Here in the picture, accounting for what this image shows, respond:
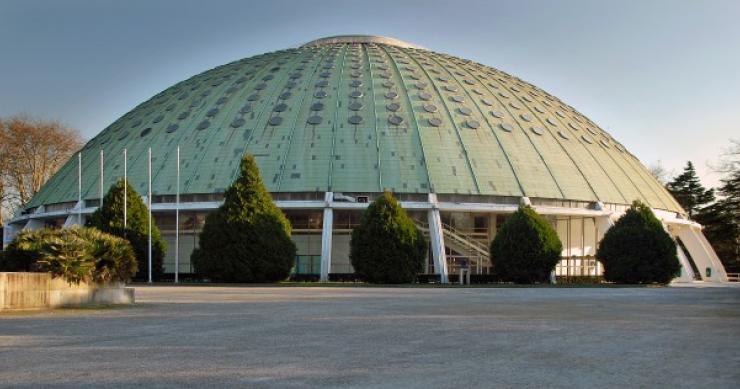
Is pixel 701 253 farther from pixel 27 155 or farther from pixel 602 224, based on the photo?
pixel 27 155

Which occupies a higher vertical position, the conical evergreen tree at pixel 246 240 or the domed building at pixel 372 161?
the domed building at pixel 372 161

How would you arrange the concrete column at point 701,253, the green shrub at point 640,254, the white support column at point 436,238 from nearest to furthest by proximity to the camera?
the green shrub at point 640,254 < the white support column at point 436,238 < the concrete column at point 701,253

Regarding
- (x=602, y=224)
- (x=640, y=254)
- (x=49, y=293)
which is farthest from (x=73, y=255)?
(x=602, y=224)

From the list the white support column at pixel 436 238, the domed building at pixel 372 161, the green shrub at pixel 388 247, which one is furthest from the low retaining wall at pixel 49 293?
the white support column at pixel 436 238

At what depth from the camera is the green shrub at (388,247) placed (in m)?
41.2

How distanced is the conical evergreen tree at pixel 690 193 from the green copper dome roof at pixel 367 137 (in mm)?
29102

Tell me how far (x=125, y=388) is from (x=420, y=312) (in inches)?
442

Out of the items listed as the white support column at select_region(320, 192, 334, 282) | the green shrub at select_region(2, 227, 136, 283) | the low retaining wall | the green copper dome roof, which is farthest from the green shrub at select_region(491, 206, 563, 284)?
the low retaining wall

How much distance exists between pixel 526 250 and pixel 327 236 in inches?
458

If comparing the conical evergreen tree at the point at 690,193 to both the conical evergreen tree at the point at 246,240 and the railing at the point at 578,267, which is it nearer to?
the railing at the point at 578,267

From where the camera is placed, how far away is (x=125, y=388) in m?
8.05

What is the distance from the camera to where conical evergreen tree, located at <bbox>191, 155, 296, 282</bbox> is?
40.1 m

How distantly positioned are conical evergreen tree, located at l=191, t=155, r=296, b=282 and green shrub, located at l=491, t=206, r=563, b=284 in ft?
37.5

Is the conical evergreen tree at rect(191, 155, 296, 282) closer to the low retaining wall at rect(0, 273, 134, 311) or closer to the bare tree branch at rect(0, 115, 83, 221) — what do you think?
the low retaining wall at rect(0, 273, 134, 311)
